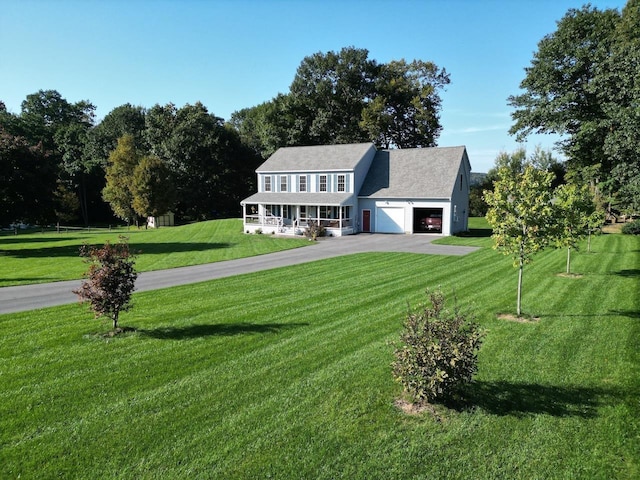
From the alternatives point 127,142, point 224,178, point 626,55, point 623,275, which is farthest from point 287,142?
point 623,275

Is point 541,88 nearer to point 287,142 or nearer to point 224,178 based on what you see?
point 287,142

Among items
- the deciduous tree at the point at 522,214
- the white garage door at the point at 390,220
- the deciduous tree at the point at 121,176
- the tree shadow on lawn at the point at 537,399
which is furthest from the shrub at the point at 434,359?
the deciduous tree at the point at 121,176

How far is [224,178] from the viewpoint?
6194 centimetres

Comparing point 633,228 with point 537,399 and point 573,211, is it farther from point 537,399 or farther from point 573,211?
point 537,399

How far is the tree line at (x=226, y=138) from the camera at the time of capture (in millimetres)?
53500

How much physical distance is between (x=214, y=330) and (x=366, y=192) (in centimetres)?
3070

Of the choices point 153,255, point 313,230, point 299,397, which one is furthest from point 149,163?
point 299,397

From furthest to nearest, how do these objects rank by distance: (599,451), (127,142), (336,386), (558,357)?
(127,142) → (558,357) → (336,386) → (599,451)

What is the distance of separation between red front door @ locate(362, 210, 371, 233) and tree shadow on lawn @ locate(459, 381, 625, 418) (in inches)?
1270

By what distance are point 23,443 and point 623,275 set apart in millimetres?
20478

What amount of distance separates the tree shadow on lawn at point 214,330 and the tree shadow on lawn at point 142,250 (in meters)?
17.1

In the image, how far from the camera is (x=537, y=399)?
6.86 meters

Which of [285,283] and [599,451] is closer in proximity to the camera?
[599,451]

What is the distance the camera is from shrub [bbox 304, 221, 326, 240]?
34969mm
